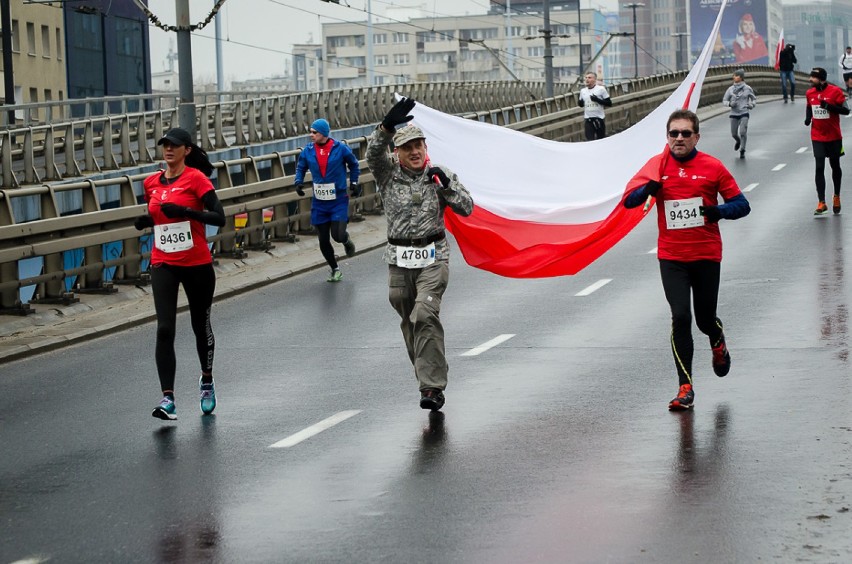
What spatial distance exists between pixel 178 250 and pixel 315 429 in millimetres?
1585

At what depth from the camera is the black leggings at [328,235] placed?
20.1 meters

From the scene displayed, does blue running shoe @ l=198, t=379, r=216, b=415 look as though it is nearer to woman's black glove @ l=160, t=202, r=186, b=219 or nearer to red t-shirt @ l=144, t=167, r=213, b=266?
red t-shirt @ l=144, t=167, r=213, b=266

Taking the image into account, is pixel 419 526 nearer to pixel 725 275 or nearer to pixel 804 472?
pixel 804 472

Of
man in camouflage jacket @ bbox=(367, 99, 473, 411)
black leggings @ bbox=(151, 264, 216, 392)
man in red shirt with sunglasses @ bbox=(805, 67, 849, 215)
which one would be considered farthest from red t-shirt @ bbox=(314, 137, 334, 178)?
man in camouflage jacket @ bbox=(367, 99, 473, 411)

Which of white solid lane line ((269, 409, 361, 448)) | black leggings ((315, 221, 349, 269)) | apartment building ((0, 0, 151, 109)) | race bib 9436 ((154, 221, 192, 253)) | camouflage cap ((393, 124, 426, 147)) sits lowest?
white solid lane line ((269, 409, 361, 448))

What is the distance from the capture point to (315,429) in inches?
407

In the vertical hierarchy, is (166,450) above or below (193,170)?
below

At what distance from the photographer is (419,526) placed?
24.7 ft

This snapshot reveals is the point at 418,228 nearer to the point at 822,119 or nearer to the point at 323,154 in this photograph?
the point at 323,154

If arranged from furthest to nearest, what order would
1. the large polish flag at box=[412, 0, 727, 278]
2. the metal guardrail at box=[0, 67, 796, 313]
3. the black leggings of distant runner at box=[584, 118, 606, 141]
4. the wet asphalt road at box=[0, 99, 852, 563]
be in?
the black leggings of distant runner at box=[584, 118, 606, 141] → the metal guardrail at box=[0, 67, 796, 313] → the large polish flag at box=[412, 0, 727, 278] → the wet asphalt road at box=[0, 99, 852, 563]

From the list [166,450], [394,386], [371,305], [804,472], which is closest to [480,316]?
[371,305]

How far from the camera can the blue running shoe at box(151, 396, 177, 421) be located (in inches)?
421

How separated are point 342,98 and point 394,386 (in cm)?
4960

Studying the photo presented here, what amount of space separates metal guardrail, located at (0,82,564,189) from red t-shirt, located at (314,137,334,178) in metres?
15.6
